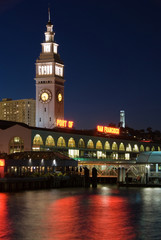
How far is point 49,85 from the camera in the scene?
566 feet

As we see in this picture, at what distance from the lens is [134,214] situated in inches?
2406

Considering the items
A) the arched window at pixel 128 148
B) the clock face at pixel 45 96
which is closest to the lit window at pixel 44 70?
the clock face at pixel 45 96

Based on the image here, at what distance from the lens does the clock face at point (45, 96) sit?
565 ft

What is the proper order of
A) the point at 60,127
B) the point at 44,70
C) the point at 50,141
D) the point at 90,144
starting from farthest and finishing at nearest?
the point at 44,70 < the point at 60,127 < the point at 90,144 < the point at 50,141

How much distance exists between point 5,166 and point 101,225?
50093 mm

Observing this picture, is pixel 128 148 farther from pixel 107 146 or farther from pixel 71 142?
pixel 71 142

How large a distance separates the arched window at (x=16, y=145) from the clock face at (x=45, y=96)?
37920 mm

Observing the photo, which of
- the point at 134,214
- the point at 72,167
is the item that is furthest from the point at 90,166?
the point at 134,214

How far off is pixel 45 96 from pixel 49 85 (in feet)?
12.5

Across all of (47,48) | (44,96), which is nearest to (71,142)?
(44,96)

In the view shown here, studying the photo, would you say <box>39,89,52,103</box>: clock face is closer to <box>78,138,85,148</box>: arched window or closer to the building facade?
the building facade

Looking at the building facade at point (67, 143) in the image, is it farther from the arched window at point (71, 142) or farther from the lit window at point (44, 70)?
the lit window at point (44, 70)

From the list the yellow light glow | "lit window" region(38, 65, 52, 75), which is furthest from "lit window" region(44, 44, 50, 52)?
the yellow light glow

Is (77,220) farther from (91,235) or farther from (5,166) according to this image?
(5,166)
